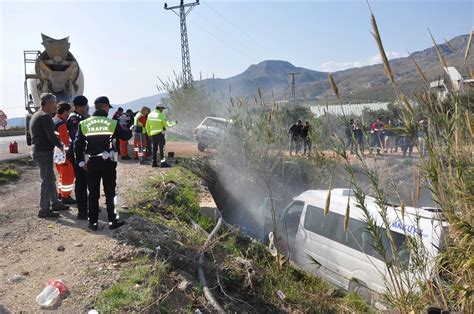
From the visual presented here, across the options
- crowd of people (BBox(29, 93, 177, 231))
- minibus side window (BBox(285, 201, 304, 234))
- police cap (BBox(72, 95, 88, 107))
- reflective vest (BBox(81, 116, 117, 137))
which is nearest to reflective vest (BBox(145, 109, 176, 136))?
crowd of people (BBox(29, 93, 177, 231))

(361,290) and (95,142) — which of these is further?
(361,290)

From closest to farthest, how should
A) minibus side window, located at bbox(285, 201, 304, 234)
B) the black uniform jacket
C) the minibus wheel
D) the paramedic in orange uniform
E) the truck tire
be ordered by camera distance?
the black uniform jacket
the minibus wheel
the paramedic in orange uniform
minibus side window, located at bbox(285, 201, 304, 234)
the truck tire

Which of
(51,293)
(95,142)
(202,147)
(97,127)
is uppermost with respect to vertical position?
(97,127)

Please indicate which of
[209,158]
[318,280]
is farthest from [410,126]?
[209,158]

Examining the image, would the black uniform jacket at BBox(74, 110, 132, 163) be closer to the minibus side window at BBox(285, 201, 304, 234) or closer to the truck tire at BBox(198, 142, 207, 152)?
the minibus side window at BBox(285, 201, 304, 234)

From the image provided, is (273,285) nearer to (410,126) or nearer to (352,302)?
(352,302)

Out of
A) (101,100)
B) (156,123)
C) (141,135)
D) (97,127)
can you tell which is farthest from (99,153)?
(141,135)

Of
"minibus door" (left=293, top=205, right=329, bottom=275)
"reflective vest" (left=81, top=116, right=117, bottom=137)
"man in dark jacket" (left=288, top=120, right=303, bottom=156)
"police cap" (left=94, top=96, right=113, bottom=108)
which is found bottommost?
"minibus door" (left=293, top=205, right=329, bottom=275)

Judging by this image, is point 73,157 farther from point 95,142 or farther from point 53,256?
point 53,256

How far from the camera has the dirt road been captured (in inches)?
163

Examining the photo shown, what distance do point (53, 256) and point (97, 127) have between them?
1.73 metres

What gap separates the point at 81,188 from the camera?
20.5 feet

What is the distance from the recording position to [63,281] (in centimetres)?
437

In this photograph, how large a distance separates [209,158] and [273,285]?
28.7 ft
